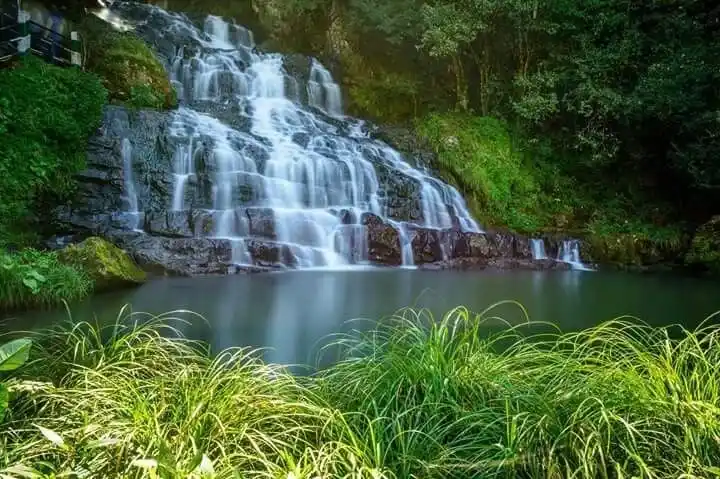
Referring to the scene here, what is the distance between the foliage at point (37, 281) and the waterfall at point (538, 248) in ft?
29.3

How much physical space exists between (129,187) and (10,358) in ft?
33.4

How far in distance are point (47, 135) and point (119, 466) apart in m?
Result: 9.91

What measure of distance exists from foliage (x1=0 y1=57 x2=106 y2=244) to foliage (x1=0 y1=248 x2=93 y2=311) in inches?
56.1

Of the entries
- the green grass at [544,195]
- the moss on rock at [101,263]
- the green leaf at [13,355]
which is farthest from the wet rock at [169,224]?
the green leaf at [13,355]

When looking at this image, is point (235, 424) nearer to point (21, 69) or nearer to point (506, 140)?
point (21, 69)

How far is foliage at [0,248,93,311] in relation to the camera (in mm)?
6766

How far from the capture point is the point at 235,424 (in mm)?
2443

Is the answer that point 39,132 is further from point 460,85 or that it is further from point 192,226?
point 460,85

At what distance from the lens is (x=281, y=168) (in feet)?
42.9

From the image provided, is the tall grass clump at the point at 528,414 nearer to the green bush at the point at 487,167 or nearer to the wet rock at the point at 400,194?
the wet rock at the point at 400,194

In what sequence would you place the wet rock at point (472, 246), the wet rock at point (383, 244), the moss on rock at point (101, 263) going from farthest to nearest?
the wet rock at point (472, 246) < the wet rock at point (383, 244) < the moss on rock at point (101, 263)

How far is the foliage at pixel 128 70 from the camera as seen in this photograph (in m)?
13.7

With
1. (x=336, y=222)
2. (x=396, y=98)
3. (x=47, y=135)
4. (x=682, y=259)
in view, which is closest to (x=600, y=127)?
(x=682, y=259)

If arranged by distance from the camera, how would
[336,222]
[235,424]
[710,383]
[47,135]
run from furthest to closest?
[336,222]
[47,135]
[710,383]
[235,424]
